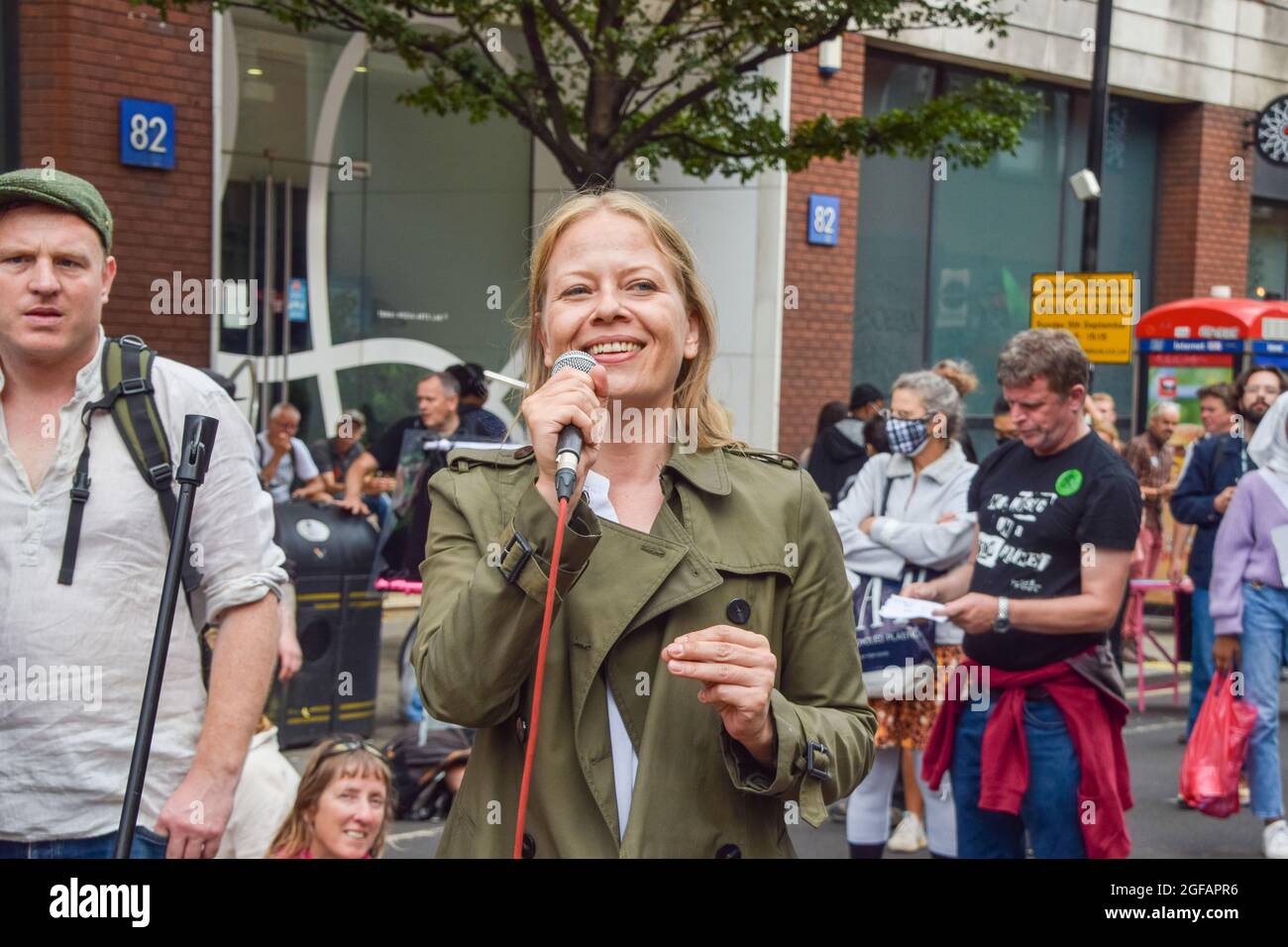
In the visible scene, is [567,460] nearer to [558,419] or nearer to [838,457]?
[558,419]

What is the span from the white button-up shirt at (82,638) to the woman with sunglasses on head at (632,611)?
3.05 feet

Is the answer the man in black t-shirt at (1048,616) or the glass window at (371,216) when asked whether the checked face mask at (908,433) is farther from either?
the glass window at (371,216)

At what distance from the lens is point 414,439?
8.75 m

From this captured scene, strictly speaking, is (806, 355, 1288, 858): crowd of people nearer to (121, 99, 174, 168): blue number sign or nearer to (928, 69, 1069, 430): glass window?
(121, 99, 174, 168): blue number sign

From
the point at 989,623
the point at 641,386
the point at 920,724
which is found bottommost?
the point at 920,724

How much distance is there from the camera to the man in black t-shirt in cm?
498

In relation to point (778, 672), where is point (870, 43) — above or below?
above

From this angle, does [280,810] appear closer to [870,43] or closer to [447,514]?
[447,514]

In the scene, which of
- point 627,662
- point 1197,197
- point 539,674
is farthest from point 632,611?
point 1197,197

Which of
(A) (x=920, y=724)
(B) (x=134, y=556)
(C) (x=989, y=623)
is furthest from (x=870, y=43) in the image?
(B) (x=134, y=556)

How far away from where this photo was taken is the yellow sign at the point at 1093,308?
12438 mm
